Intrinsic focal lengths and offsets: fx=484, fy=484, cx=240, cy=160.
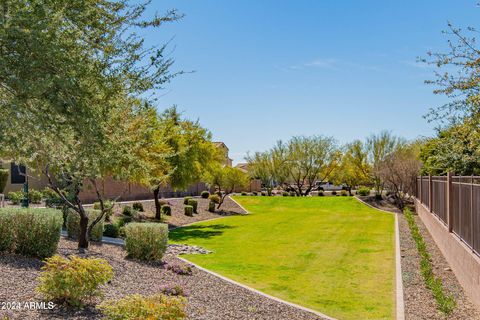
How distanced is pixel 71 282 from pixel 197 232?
20233mm

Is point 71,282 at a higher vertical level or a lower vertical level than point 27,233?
lower

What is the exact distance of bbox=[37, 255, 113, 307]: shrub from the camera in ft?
23.8

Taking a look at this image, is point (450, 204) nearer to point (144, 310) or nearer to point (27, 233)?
point (144, 310)

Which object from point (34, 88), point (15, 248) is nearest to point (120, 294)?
point (15, 248)

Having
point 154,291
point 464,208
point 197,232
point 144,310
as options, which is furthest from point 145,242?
point 197,232

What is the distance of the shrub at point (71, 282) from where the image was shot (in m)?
7.25

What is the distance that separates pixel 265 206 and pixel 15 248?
1458 inches

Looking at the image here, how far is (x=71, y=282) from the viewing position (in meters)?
7.27

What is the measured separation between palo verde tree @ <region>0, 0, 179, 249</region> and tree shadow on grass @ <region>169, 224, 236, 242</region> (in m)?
17.7

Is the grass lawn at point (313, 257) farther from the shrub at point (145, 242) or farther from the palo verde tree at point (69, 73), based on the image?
the palo verde tree at point (69, 73)

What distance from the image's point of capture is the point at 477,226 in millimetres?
10586

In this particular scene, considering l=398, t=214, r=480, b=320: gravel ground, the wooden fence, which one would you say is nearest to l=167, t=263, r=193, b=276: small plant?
l=398, t=214, r=480, b=320: gravel ground

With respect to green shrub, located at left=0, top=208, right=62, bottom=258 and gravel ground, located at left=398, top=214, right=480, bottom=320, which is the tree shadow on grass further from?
green shrub, located at left=0, top=208, right=62, bottom=258

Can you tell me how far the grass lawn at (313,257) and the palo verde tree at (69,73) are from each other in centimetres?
656
